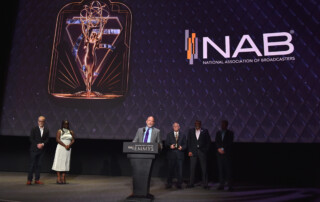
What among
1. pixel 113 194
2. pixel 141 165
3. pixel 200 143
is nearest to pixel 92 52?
pixel 200 143

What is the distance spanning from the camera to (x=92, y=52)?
5402 millimetres

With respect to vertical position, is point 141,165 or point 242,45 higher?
point 242,45

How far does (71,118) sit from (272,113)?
377 centimetres

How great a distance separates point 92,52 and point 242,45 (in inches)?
117

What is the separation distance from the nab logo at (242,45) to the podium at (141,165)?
8.78 feet

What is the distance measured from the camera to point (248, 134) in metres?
4.55

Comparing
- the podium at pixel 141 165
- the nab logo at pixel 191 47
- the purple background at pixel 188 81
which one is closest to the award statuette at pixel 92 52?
the purple background at pixel 188 81

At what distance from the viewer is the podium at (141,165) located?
2.79m

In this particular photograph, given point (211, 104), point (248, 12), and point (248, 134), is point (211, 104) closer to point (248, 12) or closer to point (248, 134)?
point (248, 134)

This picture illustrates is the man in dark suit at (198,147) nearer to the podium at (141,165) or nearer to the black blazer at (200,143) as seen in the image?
A: the black blazer at (200,143)

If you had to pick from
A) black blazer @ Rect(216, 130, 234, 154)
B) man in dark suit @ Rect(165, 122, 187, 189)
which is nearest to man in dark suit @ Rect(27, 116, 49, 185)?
man in dark suit @ Rect(165, 122, 187, 189)

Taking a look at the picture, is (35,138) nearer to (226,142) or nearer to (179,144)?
(179,144)

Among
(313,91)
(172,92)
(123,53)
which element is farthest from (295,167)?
(123,53)

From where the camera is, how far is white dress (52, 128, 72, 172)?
4.04 m
